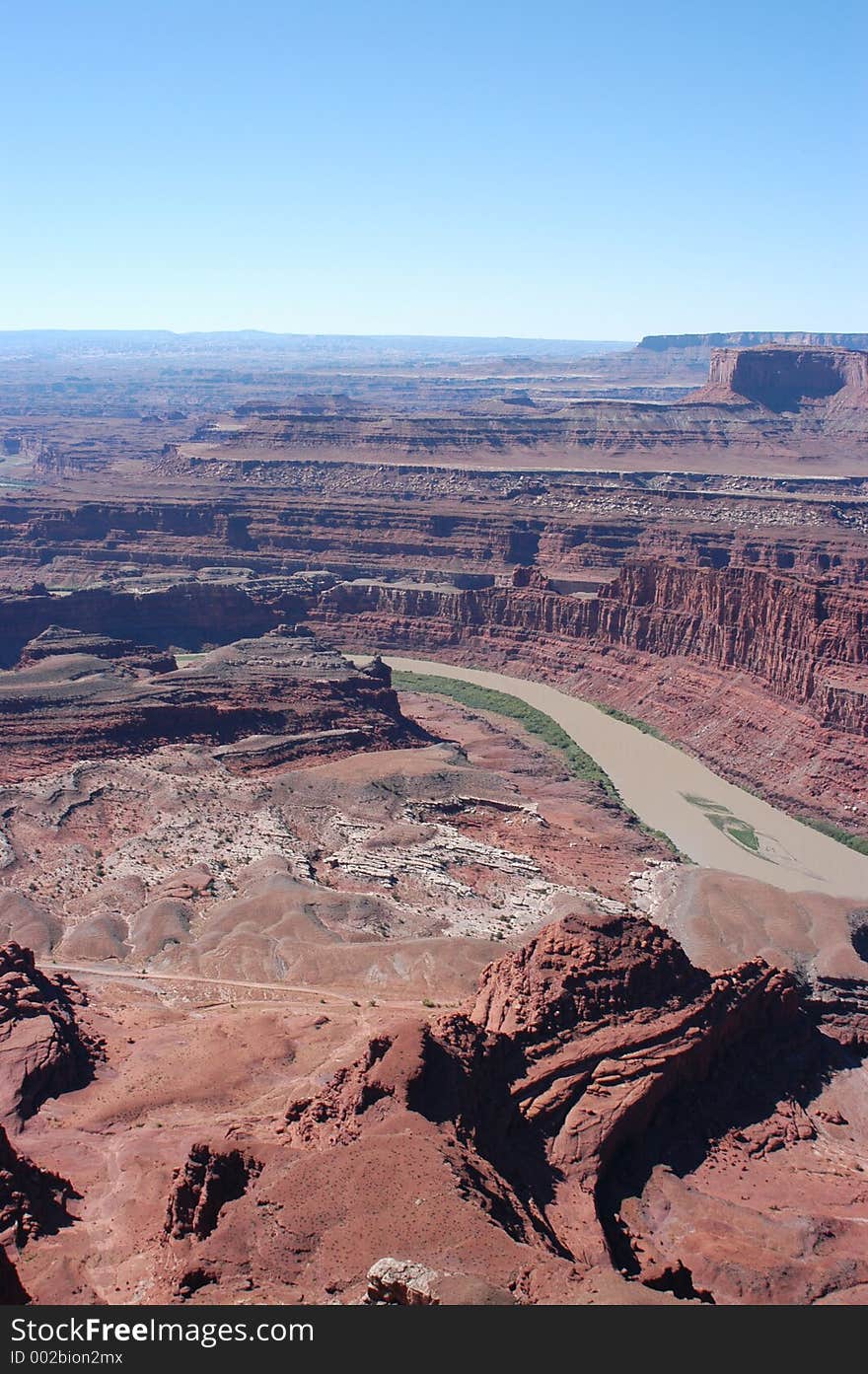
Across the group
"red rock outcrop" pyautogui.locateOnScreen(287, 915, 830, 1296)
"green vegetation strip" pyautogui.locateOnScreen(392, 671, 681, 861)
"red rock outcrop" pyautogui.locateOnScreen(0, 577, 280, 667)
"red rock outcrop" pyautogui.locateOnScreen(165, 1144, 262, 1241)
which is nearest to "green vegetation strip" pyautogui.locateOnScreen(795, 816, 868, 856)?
"green vegetation strip" pyautogui.locateOnScreen(392, 671, 681, 861)

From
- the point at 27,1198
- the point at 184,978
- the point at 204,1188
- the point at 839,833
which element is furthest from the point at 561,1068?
the point at 839,833

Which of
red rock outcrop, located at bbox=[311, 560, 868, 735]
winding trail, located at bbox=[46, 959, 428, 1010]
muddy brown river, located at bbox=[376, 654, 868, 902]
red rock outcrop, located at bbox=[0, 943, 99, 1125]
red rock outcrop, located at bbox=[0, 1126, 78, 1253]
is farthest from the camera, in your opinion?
red rock outcrop, located at bbox=[311, 560, 868, 735]

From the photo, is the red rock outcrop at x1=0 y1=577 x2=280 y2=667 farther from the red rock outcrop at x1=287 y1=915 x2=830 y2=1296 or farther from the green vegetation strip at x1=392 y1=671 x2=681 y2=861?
the red rock outcrop at x1=287 y1=915 x2=830 y2=1296

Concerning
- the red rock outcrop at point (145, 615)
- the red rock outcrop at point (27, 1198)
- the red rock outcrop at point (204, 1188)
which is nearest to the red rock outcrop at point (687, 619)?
the red rock outcrop at point (145, 615)

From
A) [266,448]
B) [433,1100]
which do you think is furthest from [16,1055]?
[266,448]

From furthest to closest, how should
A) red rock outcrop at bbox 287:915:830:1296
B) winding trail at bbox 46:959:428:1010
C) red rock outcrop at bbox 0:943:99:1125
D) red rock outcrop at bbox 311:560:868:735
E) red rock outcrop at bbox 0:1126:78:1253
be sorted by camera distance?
red rock outcrop at bbox 311:560:868:735, winding trail at bbox 46:959:428:1010, red rock outcrop at bbox 0:943:99:1125, red rock outcrop at bbox 287:915:830:1296, red rock outcrop at bbox 0:1126:78:1253

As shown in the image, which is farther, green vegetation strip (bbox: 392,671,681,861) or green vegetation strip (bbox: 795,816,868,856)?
green vegetation strip (bbox: 392,671,681,861)

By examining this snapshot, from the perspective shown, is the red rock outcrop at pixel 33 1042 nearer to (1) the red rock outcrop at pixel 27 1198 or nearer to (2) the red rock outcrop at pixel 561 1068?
(1) the red rock outcrop at pixel 27 1198

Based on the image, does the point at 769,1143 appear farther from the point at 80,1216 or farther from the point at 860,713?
the point at 860,713
